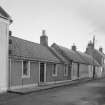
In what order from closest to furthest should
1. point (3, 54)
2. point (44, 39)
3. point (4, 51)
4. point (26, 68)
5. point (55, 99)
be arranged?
point (55, 99) < point (3, 54) < point (4, 51) < point (26, 68) < point (44, 39)

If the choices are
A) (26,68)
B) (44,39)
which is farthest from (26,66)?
(44,39)

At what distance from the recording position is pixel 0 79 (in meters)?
13.8

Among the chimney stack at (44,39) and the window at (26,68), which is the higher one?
the chimney stack at (44,39)

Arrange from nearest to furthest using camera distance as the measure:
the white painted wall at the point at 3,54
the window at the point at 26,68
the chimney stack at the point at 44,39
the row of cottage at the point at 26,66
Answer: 1. the white painted wall at the point at 3,54
2. the row of cottage at the point at 26,66
3. the window at the point at 26,68
4. the chimney stack at the point at 44,39

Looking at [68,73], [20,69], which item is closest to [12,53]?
[20,69]

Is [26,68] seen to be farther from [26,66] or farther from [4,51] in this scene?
[4,51]

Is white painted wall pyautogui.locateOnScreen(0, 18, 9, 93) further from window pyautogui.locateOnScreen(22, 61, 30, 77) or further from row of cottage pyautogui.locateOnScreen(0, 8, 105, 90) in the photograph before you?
window pyautogui.locateOnScreen(22, 61, 30, 77)

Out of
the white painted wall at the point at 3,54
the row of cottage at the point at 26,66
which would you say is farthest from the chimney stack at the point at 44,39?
the white painted wall at the point at 3,54

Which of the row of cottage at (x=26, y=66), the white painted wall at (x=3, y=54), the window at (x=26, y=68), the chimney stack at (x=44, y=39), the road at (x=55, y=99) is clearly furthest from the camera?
the chimney stack at (x=44, y=39)

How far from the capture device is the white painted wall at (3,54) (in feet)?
45.9

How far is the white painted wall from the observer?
1398cm

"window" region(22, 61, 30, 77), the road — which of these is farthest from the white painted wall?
"window" region(22, 61, 30, 77)

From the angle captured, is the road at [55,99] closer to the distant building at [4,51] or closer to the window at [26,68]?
the distant building at [4,51]

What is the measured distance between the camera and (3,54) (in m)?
14.2
